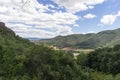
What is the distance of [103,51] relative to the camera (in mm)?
100875

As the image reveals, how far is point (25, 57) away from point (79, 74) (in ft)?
37.7

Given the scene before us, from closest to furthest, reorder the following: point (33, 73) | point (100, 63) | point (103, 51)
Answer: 1. point (33, 73)
2. point (100, 63)
3. point (103, 51)

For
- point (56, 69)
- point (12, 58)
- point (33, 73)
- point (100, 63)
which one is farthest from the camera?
point (100, 63)

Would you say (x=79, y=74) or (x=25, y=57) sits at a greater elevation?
(x=25, y=57)

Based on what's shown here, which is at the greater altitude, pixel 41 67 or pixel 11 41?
pixel 11 41

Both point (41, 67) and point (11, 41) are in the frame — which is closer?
point (41, 67)

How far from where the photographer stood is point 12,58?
5384 cm

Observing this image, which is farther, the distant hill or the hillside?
the distant hill

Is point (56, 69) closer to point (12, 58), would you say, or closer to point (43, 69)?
point (43, 69)

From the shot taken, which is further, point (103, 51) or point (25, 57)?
point (103, 51)

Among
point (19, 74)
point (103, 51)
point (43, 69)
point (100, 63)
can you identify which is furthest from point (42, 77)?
point (103, 51)

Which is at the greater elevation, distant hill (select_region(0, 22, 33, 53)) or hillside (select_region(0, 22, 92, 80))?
distant hill (select_region(0, 22, 33, 53))

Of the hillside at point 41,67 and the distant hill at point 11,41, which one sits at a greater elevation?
the distant hill at point 11,41

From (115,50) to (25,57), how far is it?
5914cm
